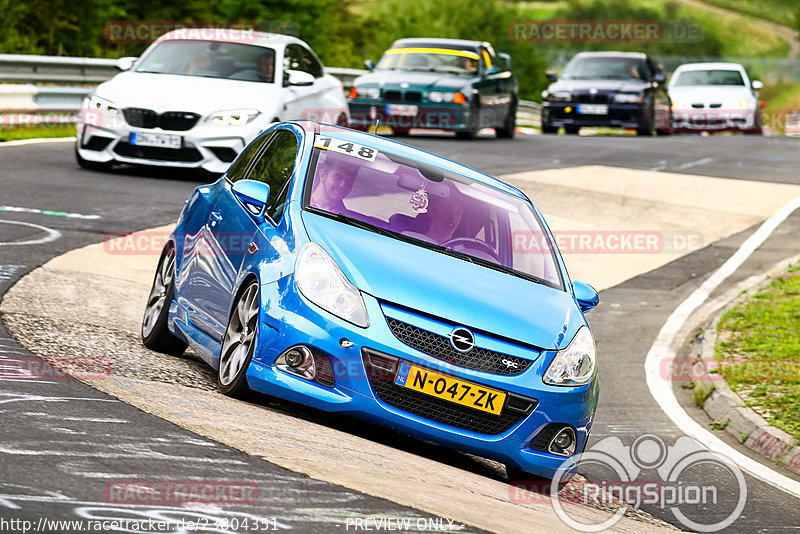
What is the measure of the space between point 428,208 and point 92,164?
9698 mm

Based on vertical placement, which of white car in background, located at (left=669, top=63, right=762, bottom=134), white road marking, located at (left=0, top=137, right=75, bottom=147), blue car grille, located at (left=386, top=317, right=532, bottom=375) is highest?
blue car grille, located at (left=386, top=317, right=532, bottom=375)

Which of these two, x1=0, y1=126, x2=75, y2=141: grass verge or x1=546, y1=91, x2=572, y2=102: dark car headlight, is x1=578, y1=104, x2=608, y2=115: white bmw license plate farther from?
x1=0, y1=126, x2=75, y2=141: grass verge

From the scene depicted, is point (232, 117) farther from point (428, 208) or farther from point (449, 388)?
point (449, 388)

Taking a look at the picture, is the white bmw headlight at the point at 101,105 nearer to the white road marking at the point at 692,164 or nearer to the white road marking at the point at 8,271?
the white road marking at the point at 8,271

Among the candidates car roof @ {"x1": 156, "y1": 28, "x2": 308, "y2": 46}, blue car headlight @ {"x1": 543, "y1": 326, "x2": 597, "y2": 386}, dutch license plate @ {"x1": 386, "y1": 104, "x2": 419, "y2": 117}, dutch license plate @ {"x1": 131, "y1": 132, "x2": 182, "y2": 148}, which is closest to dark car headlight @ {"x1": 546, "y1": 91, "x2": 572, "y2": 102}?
dutch license plate @ {"x1": 386, "y1": 104, "x2": 419, "y2": 117}

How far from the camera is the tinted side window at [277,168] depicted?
7.07 meters

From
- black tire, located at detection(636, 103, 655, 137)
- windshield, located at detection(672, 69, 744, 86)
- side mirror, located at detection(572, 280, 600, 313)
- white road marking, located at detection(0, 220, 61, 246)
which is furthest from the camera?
windshield, located at detection(672, 69, 744, 86)

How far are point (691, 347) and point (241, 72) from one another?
739cm

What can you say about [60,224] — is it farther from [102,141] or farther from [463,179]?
[463,179]

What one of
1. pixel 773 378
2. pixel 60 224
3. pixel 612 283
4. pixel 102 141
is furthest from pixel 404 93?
pixel 773 378

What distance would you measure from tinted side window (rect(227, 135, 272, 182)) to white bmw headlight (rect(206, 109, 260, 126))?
22.8ft

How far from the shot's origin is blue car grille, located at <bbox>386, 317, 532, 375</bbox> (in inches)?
240

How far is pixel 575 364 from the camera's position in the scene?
6.50 meters

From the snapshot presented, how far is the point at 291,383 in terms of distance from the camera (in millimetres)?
6215
